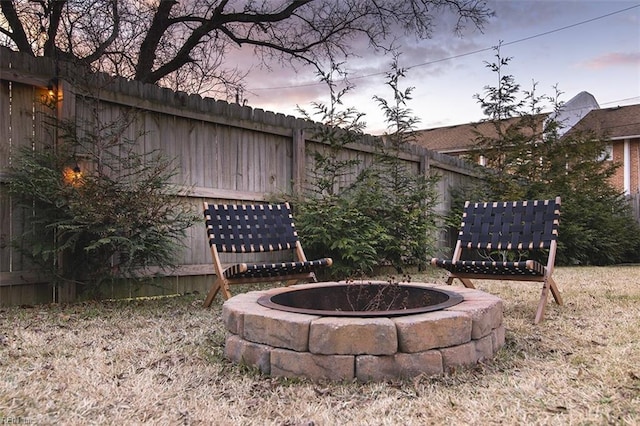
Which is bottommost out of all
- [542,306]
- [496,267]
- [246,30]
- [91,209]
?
[542,306]

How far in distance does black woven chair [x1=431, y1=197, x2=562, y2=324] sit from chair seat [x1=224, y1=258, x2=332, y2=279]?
96 centimetres

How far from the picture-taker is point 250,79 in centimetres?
918

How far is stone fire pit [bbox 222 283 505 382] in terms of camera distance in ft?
6.98

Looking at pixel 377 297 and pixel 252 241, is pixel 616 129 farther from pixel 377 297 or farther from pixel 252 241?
pixel 377 297

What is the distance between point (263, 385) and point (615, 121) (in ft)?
55.4

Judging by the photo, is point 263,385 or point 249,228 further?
point 249,228

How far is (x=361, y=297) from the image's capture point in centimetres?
298

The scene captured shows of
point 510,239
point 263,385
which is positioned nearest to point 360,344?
point 263,385

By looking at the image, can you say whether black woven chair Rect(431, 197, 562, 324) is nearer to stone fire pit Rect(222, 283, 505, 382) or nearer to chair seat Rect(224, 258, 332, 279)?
chair seat Rect(224, 258, 332, 279)

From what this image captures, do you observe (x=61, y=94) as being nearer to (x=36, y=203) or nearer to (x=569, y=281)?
(x=36, y=203)

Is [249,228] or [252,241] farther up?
[249,228]

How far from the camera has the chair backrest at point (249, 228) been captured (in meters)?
4.07

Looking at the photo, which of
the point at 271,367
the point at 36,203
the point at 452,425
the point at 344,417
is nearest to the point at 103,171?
the point at 36,203

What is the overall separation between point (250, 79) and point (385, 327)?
7766 millimetres
